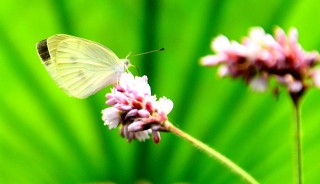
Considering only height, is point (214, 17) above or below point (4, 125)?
above

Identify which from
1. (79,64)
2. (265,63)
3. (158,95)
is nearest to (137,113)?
(265,63)

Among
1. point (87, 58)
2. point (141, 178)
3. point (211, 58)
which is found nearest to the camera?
point (211, 58)

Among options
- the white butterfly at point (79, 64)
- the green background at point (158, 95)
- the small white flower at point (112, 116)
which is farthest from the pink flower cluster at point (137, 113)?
the green background at point (158, 95)

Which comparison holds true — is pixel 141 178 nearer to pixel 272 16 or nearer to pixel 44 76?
pixel 44 76

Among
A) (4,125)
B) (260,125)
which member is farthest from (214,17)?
(4,125)

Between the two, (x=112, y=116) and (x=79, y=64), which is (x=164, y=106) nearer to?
(x=112, y=116)
